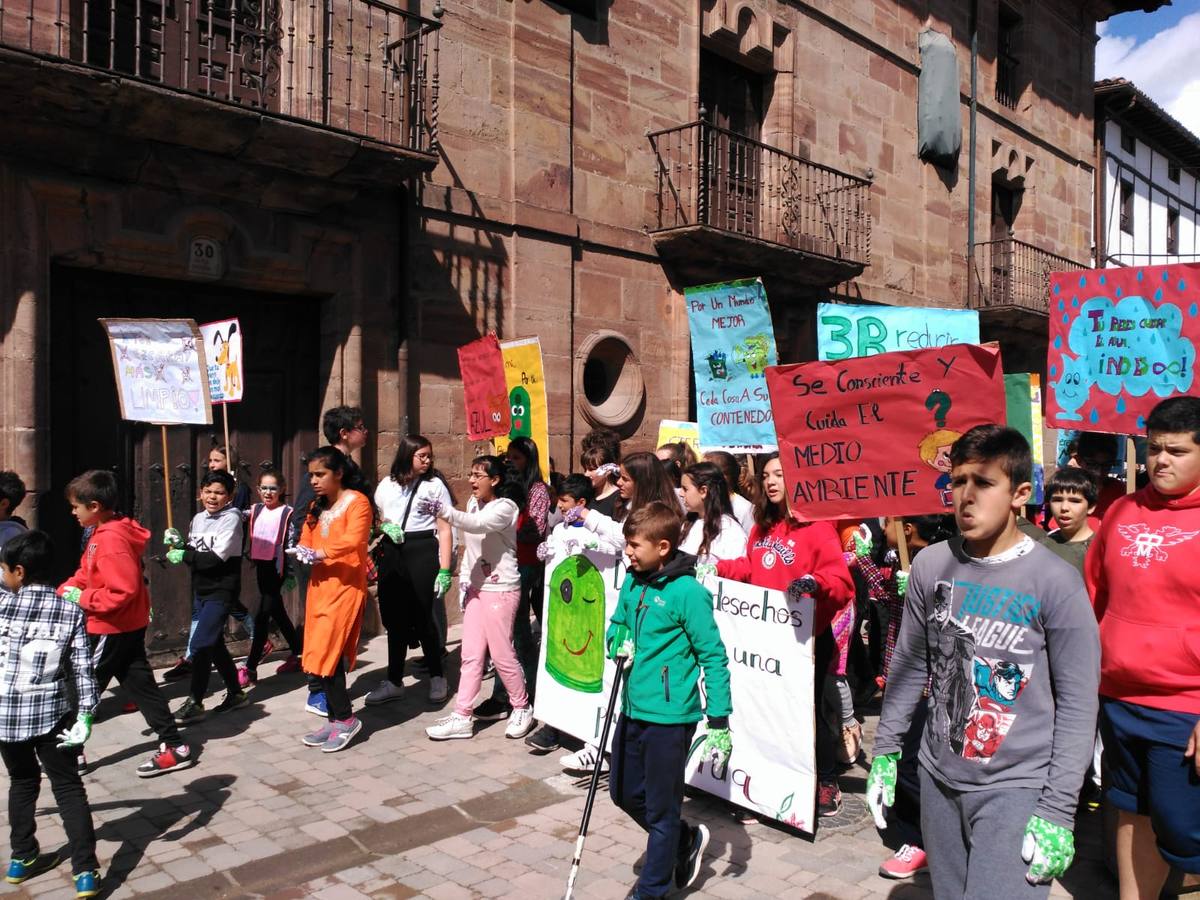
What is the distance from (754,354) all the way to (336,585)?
3.75 metres

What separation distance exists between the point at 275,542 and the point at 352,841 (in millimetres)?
3145

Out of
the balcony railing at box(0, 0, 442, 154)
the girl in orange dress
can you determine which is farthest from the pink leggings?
the balcony railing at box(0, 0, 442, 154)

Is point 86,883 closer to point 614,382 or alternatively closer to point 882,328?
point 882,328

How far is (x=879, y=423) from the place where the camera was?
4.53 m

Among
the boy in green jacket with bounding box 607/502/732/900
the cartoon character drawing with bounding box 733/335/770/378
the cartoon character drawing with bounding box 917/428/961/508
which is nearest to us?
the boy in green jacket with bounding box 607/502/732/900

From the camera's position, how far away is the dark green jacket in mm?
3832

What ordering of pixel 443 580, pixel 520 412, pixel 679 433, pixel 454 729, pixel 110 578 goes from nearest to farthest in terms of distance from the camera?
1. pixel 110 578
2. pixel 454 729
3. pixel 443 580
4. pixel 520 412
5. pixel 679 433

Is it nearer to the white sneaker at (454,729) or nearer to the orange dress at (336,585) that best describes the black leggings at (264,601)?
the orange dress at (336,585)

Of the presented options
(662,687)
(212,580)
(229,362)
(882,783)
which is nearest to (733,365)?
(229,362)

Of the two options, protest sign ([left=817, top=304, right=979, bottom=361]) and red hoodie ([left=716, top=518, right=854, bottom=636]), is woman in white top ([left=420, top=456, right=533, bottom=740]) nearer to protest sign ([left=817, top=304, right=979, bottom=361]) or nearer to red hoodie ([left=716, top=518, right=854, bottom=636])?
red hoodie ([left=716, top=518, right=854, bottom=636])

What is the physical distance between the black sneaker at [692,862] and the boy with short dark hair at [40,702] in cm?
235

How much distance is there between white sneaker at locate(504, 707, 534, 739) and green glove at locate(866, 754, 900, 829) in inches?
134

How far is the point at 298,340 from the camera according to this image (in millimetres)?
9055

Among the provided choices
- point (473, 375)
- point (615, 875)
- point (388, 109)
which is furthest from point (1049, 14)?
point (615, 875)
